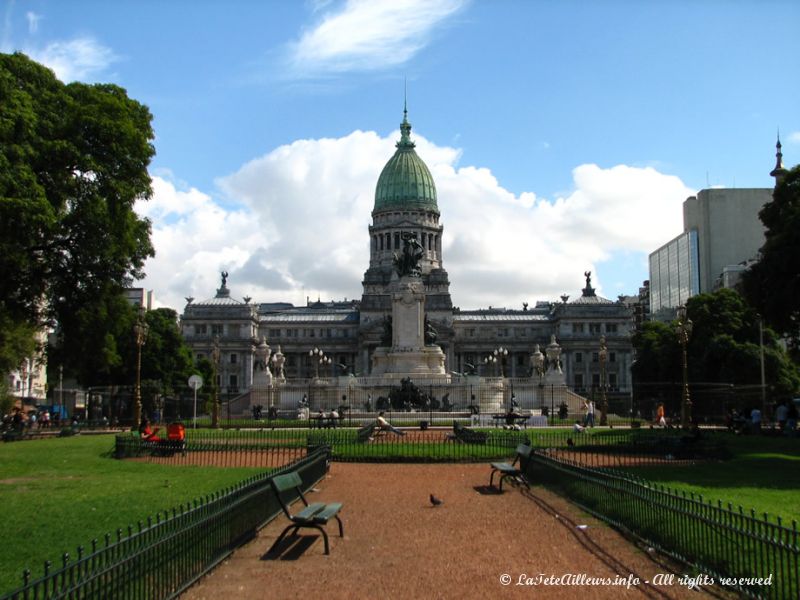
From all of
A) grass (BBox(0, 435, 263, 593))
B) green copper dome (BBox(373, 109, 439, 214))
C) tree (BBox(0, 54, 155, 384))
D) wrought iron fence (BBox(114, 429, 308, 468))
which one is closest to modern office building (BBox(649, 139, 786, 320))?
green copper dome (BBox(373, 109, 439, 214))

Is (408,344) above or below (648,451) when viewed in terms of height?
above

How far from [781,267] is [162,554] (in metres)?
32.9

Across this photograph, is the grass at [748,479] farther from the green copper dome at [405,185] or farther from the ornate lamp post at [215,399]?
the green copper dome at [405,185]

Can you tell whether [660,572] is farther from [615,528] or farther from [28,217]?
[28,217]

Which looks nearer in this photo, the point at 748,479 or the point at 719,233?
the point at 748,479

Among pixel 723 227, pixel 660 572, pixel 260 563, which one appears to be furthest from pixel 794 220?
pixel 723 227

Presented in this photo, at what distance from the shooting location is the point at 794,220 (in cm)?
3600

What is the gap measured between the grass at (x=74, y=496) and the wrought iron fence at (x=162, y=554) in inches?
26.4

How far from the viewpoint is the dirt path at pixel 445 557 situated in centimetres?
1111

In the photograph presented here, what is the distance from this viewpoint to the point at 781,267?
36.7 meters

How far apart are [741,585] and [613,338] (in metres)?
130

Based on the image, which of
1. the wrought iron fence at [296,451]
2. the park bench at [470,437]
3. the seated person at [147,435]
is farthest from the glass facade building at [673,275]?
the seated person at [147,435]

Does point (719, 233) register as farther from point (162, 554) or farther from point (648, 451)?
point (162, 554)

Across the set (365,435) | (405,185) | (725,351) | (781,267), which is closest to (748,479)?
(365,435)
